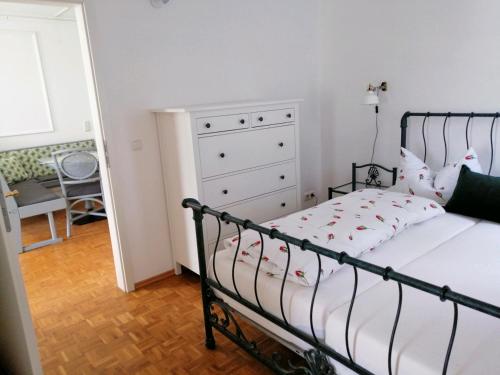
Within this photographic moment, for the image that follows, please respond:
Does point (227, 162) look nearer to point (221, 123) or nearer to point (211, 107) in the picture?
point (221, 123)

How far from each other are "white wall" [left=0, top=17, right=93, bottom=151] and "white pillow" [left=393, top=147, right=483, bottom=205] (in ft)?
15.9

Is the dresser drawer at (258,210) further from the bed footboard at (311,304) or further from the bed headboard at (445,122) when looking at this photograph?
the bed headboard at (445,122)

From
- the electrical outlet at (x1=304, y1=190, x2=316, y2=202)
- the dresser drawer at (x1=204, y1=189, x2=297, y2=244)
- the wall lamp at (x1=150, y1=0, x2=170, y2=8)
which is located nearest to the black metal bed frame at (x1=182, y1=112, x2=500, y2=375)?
the dresser drawer at (x1=204, y1=189, x2=297, y2=244)

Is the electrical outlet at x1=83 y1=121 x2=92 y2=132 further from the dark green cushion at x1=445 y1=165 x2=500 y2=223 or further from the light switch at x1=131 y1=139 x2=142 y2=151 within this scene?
the dark green cushion at x1=445 y1=165 x2=500 y2=223

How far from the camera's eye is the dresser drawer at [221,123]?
9.39 ft

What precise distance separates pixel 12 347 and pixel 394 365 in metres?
1.41

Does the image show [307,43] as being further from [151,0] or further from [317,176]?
[151,0]

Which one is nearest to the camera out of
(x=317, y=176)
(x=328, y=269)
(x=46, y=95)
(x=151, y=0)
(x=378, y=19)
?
(x=328, y=269)

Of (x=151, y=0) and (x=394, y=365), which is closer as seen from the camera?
(x=394, y=365)

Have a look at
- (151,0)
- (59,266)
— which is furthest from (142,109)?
(59,266)

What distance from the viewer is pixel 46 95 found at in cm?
571

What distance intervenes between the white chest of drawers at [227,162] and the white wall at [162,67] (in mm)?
167

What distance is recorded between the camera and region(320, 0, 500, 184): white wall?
2.89 meters

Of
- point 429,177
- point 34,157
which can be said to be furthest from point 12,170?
point 429,177
